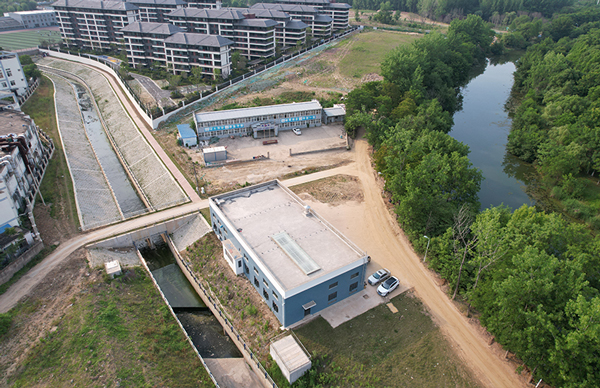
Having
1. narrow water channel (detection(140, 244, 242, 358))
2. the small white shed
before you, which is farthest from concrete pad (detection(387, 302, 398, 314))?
narrow water channel (detection(140, 244, 242, 358))

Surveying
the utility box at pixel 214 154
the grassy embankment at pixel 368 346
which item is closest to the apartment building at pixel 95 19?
the utility box at pixel 214 154

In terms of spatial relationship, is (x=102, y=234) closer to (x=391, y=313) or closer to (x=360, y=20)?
(x=391, y=313)

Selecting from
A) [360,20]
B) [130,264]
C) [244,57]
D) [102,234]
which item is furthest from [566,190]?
[360,20]

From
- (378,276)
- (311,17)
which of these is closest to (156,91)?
(378,276)

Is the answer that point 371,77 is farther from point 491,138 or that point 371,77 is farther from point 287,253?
point 287,253

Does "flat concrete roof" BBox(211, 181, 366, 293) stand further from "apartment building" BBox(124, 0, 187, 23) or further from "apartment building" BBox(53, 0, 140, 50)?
"apartment building" BBox(124, 0, 187, 23)
